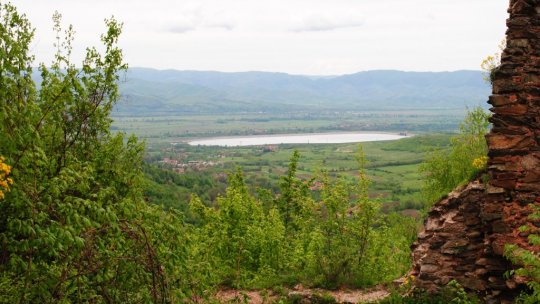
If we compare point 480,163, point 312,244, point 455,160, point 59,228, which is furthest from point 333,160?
point 59,228

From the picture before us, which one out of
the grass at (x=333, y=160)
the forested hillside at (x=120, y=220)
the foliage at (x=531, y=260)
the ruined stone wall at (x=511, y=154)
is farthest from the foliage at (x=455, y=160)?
the grass at (x=333, y=160)

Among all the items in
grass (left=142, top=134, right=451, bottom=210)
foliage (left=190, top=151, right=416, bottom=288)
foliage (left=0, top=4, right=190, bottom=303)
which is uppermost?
foliage (left=0, top=4, right=190, bottom=303)

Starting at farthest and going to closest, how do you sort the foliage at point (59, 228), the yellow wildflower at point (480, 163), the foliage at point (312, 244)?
the foliage at point (312, 244) < the yellow wildflower at point (480, 163) < the foliage at point (59, 228)

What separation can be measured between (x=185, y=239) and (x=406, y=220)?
17346 millimetres

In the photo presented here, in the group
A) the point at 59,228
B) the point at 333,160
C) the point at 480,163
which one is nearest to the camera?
the point at 59,228

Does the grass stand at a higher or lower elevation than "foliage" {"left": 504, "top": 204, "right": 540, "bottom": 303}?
lower

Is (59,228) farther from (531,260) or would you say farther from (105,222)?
(531,260)

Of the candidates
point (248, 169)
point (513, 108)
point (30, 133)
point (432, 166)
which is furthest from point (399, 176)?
point (30, 133)

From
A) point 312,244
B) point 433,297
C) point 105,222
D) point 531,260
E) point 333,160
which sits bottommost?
point 333,160

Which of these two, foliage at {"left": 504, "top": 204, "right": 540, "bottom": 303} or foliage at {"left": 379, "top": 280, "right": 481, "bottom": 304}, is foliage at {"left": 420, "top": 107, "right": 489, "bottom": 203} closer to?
foliage at {"left": 379, "top": 280, "right": 481, "bottom": 304}

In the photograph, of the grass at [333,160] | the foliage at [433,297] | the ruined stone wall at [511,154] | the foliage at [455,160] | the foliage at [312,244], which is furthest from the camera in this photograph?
the grass at [333,160]

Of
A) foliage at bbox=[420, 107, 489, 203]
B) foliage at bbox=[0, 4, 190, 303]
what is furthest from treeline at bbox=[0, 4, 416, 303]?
foliage at bbox=[420, 107, 489, 203]

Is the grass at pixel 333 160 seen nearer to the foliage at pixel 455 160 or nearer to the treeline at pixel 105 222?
the foliage at pixel 455 160

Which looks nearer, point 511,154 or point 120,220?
point 120,220
